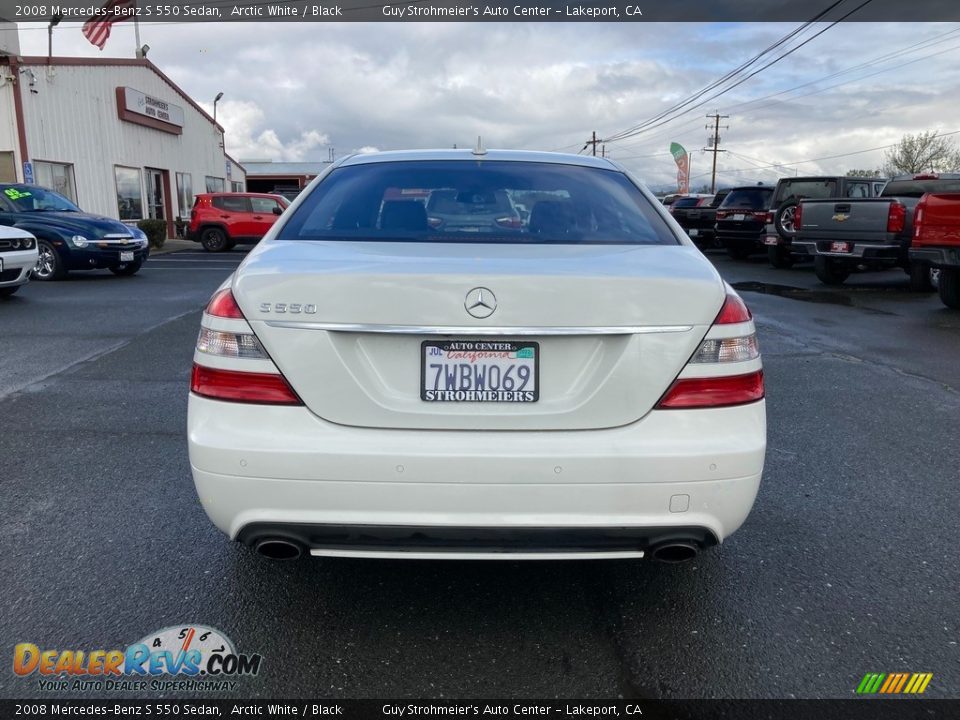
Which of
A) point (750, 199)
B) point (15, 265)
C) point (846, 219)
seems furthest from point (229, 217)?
point (846, 219)

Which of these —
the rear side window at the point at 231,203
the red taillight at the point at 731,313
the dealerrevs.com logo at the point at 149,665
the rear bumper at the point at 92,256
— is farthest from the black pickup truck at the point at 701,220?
the dealerrevs.com logo at the point at 149,665

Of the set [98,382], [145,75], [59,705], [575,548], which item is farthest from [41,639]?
[145,75]

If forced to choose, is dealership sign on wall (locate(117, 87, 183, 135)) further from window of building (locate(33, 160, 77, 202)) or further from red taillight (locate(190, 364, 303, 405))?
red taillight (locate(190, 364, 303, 405))

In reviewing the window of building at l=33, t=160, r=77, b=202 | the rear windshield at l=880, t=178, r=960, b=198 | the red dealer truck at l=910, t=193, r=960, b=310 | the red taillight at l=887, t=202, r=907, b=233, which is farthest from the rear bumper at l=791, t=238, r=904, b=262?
the window of building at l=33, t=160, r=77, b=202

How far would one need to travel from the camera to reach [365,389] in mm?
2344

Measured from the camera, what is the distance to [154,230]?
23297mm

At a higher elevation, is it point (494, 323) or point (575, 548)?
point (494, 323)

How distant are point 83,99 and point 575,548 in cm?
2487

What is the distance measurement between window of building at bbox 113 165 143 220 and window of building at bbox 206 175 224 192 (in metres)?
7.28

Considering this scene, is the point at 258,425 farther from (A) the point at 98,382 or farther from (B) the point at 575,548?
(A) the point at 98,382

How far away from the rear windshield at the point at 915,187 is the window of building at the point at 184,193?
977 inches

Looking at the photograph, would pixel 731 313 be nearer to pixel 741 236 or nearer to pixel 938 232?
pixel 938 232

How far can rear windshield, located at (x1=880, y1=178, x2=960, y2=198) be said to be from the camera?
1204 cm

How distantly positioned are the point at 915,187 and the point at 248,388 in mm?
13563
